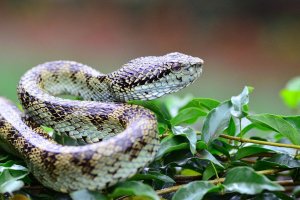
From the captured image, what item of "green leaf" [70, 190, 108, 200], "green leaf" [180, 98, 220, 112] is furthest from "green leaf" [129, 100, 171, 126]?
"green leaf" [70, 190, 108, 200]

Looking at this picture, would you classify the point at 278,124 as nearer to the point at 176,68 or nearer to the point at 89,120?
the point at 176,68

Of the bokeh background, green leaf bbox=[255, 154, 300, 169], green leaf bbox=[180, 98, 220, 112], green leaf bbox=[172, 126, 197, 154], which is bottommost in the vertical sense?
the bokeh background

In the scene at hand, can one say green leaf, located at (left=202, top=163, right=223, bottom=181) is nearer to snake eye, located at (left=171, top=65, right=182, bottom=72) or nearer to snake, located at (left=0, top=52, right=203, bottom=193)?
snake, located at (left=0, top=52, right=203, bottom=193)

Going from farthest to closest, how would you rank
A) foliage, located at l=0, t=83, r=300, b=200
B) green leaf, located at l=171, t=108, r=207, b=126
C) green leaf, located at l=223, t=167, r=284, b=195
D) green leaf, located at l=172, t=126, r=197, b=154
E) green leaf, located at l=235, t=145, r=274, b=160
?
green leaf, located at l=171, t=108, r=207, b=126 → green leaf, located at l=235, t=145, r=274, b=160 → green leaf, located at l=172, t=126, r=197, b=154 → foliage, located at l=0, t=83, r=300, b=200 → green leaf, located at l=223, t=167, r=284, b=195

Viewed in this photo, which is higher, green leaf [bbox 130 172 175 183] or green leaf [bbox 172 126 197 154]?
green leaf [bbox 172 126 197 154]

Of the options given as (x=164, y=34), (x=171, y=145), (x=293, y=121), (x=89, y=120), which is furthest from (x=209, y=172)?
(x=164, y=34)

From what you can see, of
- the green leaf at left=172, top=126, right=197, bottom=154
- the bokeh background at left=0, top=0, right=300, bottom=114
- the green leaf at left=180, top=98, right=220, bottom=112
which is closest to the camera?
the green leaf at left=172, top=126, right=197, bottom=154

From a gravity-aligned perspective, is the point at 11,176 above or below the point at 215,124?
below
